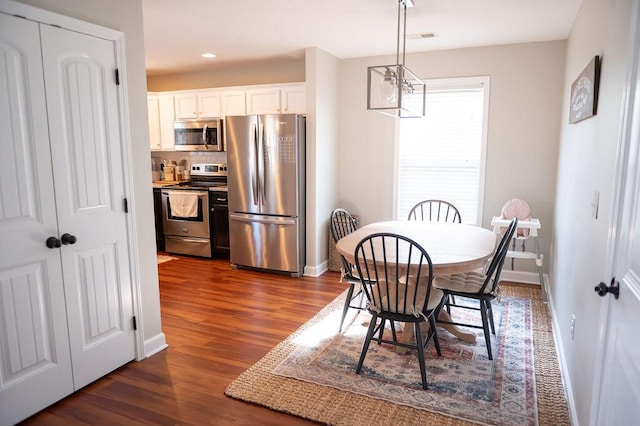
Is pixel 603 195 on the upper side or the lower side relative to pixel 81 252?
upper

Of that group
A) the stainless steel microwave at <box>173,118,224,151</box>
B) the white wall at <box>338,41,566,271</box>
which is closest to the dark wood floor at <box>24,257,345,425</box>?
the stainless steel microwave at <box>173,118,224,151</box>

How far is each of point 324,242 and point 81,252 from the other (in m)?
2.86

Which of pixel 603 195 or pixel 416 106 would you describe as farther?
pixel 416 106

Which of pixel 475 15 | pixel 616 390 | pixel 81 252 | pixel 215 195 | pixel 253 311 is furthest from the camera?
pixel 215 195

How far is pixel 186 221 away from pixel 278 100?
6.41 feet

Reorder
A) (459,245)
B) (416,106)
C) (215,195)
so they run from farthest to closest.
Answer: (215,195), (416,106), (459,245)

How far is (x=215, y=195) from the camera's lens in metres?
5.34

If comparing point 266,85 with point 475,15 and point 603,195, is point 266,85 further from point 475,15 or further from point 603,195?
point 603,195

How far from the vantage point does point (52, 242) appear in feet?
7.27

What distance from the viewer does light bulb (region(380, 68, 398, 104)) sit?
8.45 ft

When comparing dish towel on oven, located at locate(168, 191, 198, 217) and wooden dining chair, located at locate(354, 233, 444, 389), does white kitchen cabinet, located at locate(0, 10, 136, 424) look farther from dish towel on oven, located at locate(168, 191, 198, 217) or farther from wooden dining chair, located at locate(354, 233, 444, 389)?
dish towel on oven, located at locate(168, 191, 198, 217)

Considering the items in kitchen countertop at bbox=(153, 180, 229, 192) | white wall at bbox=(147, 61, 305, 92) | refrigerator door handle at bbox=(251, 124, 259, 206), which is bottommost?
kitchen countertop at bbox=(153, 180, 229, 192)

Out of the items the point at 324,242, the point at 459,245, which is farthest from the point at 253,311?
the point at 459,245

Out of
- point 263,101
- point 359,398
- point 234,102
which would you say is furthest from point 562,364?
point 234,102
